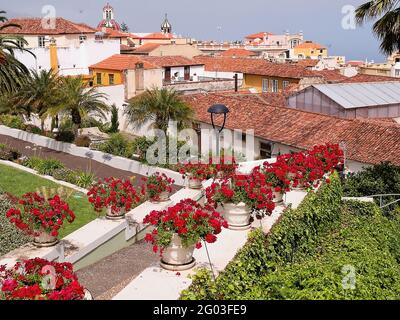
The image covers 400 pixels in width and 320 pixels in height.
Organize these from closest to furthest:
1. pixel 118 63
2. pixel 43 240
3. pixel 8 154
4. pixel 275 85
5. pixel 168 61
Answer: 1. pixel 43 240
2. pixel 8 154
3. pixel 118 63
4. pixel 275 85
5. pixel 168 61

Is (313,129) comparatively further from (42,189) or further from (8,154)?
(42,189)

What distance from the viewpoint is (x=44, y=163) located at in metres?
19.9

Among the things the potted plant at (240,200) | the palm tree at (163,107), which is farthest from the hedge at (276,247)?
the palm tree at (163,107)

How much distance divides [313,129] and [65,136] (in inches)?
487

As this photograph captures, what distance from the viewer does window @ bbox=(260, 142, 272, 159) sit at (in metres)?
25.9

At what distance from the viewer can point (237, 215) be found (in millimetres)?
9461

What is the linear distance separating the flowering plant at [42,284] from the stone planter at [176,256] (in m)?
1.57

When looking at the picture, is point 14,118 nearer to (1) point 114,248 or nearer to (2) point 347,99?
(2) point 347,99

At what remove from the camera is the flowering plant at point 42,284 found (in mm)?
5719

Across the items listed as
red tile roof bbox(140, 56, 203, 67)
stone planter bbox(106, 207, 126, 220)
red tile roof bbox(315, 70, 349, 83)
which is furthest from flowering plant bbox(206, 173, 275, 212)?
red tile roof bbox(315, 70, 349, 83)

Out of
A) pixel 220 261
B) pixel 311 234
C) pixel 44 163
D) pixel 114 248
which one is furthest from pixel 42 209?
pixel 44 163

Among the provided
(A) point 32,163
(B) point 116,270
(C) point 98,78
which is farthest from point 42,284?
(C) point 98,78

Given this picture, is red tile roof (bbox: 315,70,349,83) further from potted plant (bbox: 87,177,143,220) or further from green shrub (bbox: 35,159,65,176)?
potted plant (bbox: 87,177,143,220)

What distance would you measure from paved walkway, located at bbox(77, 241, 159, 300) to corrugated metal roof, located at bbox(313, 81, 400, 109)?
798 inches
